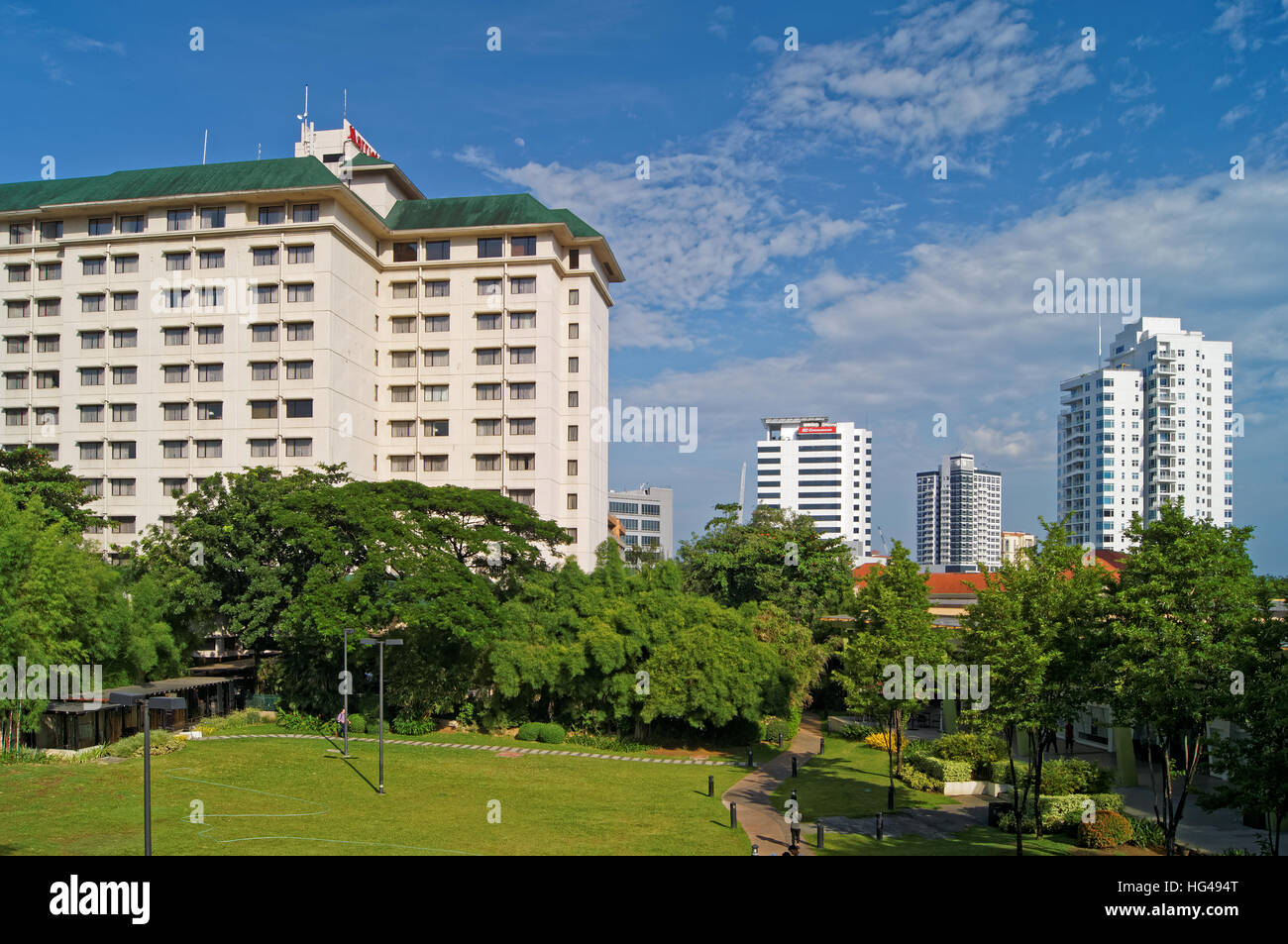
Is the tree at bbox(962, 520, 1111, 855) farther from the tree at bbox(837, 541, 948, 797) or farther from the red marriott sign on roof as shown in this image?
the red marriott sign on roof

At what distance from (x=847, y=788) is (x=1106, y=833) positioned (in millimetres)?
10636

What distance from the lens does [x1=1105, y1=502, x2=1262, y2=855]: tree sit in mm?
18203

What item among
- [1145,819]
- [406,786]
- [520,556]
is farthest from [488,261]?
[1145,819]

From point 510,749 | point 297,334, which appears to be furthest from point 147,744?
point 297,334

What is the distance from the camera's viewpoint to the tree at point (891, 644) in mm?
33125

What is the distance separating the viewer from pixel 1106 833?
24.7 metres

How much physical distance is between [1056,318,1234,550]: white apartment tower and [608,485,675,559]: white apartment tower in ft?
233

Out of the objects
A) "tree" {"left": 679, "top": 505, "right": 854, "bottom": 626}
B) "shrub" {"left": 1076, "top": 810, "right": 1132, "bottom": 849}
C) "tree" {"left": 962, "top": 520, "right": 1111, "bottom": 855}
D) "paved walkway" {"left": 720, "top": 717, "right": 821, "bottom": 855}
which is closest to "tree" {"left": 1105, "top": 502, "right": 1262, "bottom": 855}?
"tree" {"left": 962, "top": 520, "right": 1111, "bottom": 855}

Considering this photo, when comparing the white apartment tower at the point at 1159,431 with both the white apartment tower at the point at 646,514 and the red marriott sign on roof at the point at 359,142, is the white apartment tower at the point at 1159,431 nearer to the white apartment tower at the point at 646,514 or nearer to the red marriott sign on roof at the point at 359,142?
the white apartment tower at the point at 646,514

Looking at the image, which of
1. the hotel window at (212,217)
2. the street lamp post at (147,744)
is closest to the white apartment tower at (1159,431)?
the hotel window at (212,217)

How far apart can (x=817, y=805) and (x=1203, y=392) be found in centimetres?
13442

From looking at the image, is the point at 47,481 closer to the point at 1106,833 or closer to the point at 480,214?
the point at 480,214

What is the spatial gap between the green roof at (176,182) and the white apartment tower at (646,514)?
4056 inches

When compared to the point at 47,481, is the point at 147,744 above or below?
below
